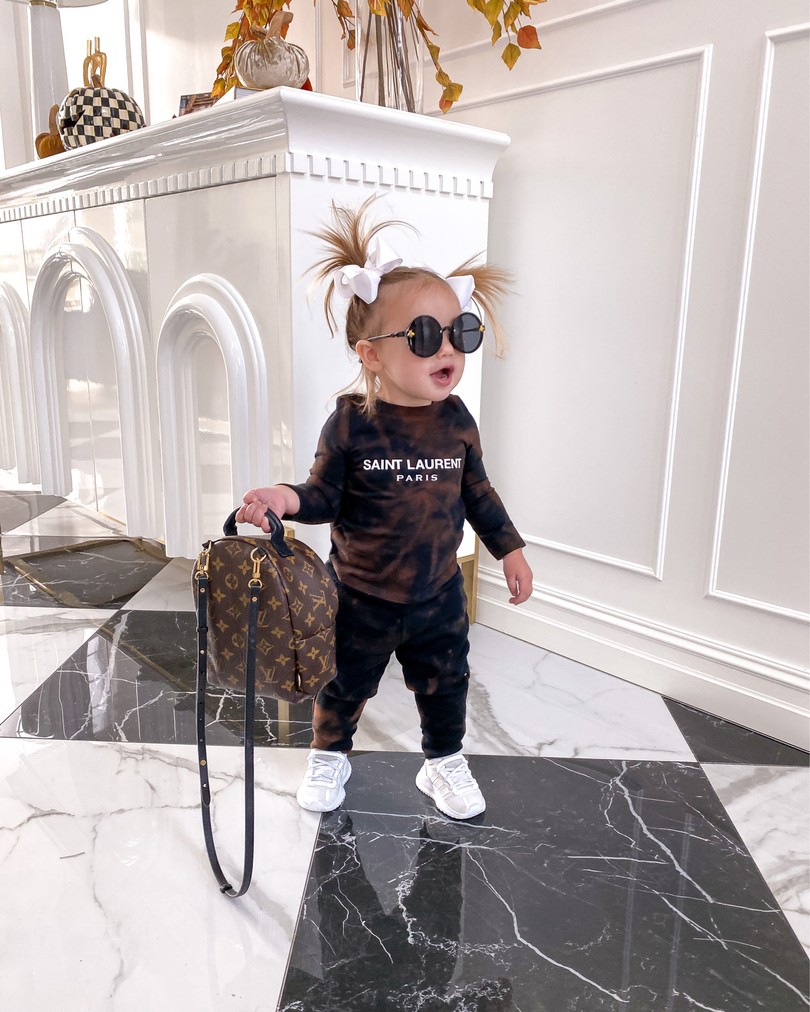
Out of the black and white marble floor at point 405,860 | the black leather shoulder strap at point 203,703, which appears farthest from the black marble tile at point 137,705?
the black leather shoulder strap at point 203,703

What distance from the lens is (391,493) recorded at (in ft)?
3.16

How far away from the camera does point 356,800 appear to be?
104 centimetres

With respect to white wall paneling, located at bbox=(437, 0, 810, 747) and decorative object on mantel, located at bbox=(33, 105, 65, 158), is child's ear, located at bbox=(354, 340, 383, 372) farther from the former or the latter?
decorative object on mantel, located at bbox=(33, 105, 65, 158)

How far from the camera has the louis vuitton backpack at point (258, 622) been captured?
785 mm

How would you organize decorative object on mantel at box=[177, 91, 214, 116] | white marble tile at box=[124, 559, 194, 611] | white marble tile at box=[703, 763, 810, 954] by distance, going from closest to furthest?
white marble tile at box=[703, 763, 810, 954] → decorative object on mantel at box=[177, 91, 214, 116] → white marble tile at box=[124, 559, 194, 611]

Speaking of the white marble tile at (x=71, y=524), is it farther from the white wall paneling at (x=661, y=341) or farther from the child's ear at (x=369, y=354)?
the child's ear at (x=369, y=354)

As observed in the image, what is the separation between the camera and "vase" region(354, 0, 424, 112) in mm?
1330

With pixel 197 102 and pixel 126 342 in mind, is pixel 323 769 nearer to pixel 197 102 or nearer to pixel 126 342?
pixel 126 342

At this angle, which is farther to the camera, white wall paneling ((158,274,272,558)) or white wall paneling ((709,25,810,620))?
white wall paneling ((158,274,272,558))

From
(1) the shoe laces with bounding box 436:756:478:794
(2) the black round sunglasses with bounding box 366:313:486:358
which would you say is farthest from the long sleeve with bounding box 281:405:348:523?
(1) the shoe laces with bounding box 436:756:478:794

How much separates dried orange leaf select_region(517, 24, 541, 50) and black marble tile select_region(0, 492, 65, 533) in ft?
5.79

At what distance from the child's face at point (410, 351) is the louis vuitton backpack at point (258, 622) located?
0.24 m

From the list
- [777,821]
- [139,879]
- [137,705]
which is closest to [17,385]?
[137,705]

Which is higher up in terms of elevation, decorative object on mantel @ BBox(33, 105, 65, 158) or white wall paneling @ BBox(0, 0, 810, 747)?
decorative object on mantel @ BBox(33, 105, 65, 158)
